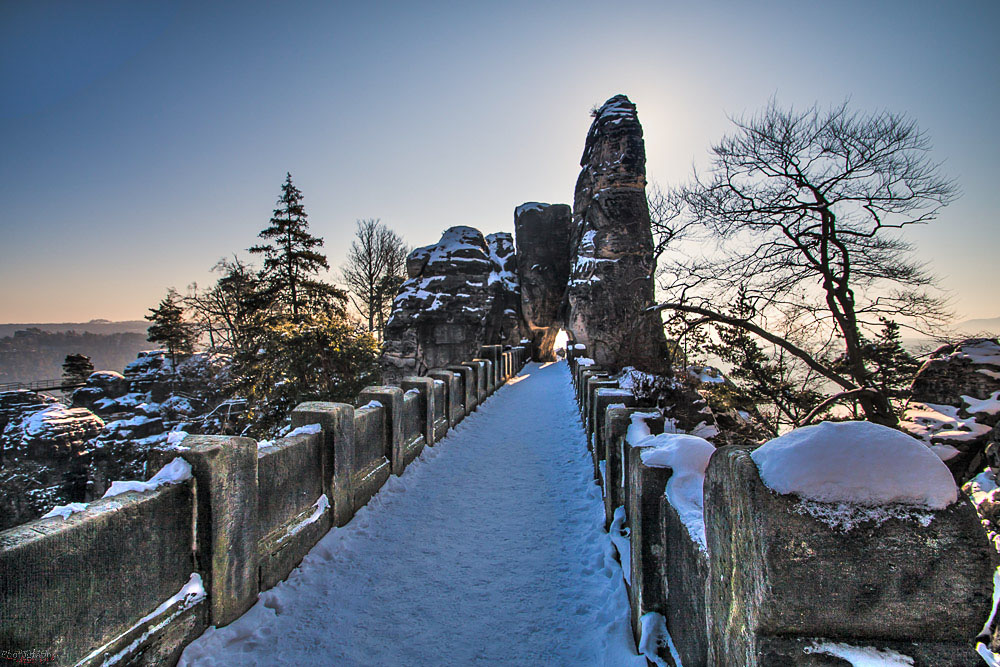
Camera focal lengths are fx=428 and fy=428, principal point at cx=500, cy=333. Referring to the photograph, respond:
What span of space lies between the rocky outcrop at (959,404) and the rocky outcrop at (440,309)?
1932 cm

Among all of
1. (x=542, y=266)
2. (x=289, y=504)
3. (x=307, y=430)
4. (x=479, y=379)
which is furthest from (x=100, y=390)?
(x=542, y=266)

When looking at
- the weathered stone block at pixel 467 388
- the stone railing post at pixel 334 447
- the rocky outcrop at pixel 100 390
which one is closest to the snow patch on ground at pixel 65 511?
the stone railing post at pixel 334 447

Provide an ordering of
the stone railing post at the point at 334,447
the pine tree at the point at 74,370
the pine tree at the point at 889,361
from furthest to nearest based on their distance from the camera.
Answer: the pine tree at the point at 74,370
the pine tree at the point at 889,361
the stone railing post at the point at 334,447

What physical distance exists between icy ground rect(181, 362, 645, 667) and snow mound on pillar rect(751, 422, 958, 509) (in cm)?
206

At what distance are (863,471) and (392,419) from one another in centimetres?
554

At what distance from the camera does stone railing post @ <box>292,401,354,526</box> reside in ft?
14.6

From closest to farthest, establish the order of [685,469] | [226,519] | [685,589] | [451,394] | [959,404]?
[685,589]
[685,469]
[226,519]
[959,404]
[451,394]

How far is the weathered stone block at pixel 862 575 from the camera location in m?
1.13

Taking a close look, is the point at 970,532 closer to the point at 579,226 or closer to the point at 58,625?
the point at 58,625

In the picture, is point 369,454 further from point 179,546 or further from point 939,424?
point 939,424

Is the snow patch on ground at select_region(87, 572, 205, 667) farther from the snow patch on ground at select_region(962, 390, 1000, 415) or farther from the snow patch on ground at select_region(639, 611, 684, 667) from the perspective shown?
the snow patch on ground at select_region(962, 390, 1000, 415)

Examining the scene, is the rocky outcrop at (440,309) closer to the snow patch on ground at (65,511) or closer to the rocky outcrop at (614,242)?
the rocky outcrop at (614,242)

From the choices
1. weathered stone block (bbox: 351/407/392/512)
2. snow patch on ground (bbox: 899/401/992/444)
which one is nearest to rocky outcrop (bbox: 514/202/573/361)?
snow patch on ground (bbox: 899/401/992/444)

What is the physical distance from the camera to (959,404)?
670 centimetres
